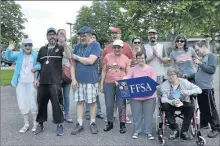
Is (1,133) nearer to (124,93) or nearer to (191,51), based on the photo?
(124,93)

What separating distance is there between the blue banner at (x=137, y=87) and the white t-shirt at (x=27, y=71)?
1.76 meters

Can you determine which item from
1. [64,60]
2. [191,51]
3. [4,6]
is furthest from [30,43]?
[4,6]

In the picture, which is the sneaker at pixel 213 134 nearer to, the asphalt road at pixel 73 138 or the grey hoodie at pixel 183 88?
the asphalt road at pixel 73 138

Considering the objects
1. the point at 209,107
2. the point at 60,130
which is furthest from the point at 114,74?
the point at 209,107

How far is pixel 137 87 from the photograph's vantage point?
597cm

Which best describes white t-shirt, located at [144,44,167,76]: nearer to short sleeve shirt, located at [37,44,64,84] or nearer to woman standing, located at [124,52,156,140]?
woman standing, located at [124,52,156,140]

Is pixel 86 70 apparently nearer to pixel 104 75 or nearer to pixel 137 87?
pixel 104 75

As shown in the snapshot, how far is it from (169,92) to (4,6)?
32000 mm

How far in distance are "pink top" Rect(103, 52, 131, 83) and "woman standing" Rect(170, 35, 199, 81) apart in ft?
3.23

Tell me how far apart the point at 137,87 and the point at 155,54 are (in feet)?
2.90

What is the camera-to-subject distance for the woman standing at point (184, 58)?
20.2ft

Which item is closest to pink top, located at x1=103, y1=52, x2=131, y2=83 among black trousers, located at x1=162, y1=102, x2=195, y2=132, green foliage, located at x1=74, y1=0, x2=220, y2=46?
black trousers, located at x1=162, y1=102, x2=195, y2=132

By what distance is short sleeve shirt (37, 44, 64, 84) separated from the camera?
616cm

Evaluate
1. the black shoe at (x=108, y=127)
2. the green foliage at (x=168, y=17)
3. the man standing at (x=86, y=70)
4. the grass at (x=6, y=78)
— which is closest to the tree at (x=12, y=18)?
the grass at (x=6, y=78)
